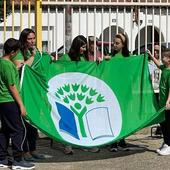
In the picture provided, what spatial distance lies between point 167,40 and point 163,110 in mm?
3124

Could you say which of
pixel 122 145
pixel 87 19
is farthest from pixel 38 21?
pixel 122 145

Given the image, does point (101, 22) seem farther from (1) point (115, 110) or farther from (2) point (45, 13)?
(1) point (115, 110)

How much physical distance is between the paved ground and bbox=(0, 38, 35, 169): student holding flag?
17.9 inches

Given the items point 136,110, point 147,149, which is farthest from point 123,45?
point 147,149

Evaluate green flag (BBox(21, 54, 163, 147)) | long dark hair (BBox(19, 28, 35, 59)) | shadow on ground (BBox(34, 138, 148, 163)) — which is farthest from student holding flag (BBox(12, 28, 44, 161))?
shadow on ground (BBox(34, 138, 148, 163))

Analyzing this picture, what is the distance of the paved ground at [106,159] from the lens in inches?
301

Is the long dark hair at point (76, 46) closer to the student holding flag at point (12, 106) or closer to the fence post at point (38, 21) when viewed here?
the student holding flag at point (12, 106)

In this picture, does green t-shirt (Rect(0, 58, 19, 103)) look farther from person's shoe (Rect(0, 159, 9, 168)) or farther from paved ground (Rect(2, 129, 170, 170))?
paved ground (Rect(2, 129, 170, 170))

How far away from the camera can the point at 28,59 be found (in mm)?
7957

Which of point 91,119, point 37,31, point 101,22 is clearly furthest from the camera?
point 101,22

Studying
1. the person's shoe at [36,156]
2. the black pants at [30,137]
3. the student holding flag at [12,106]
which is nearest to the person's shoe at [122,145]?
the person's shoe at [36,156]

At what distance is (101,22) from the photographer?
10.7 m

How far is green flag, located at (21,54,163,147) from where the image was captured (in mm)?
7824

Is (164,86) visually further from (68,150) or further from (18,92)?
(18,92)
